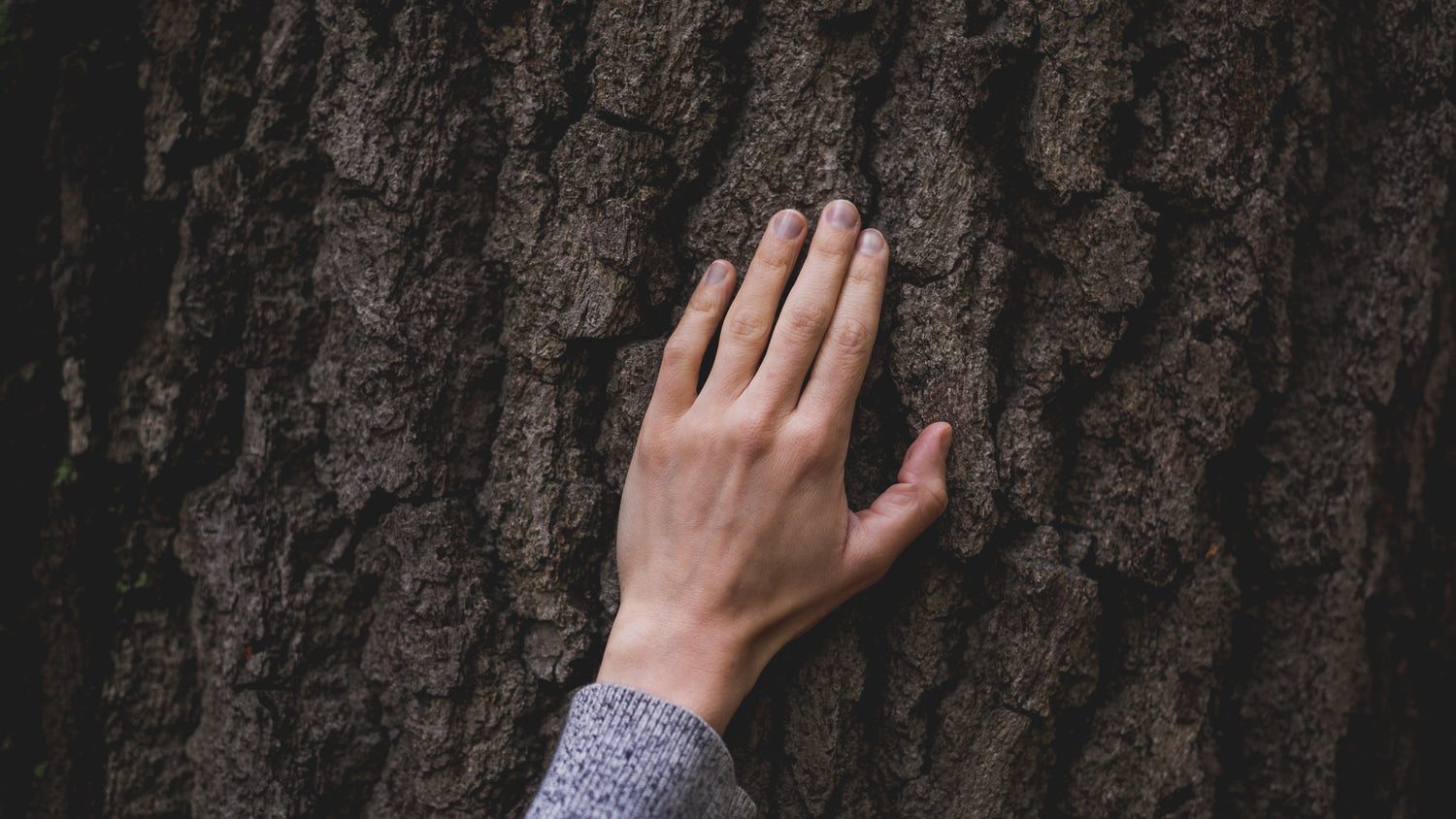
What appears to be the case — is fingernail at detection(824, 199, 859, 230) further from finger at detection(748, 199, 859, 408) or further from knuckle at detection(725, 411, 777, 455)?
knuckle at detection(725, 411, 777, 455)

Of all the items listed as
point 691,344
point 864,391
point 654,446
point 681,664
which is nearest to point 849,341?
point 864,391

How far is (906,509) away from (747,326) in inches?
15.3

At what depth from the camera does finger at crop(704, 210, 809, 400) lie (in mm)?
1209

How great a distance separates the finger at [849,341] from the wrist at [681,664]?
40 centimetres

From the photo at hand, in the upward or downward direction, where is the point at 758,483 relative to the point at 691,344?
downward

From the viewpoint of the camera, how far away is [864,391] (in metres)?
1.29

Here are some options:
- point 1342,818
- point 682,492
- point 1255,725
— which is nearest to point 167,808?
point 682,492

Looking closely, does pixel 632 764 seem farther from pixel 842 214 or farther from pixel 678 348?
pixel 842 214

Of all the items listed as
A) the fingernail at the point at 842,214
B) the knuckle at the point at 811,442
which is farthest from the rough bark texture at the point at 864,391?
the knuckle at the point at 811,442

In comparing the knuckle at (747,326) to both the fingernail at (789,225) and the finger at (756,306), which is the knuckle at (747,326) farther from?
the fingernail at (789,225)

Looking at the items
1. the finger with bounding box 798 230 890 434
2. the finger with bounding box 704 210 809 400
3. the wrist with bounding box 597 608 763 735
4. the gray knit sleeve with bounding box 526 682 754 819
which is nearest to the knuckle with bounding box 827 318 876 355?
the finger with bounding box 798 230 890 434

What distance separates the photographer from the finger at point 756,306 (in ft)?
3.97

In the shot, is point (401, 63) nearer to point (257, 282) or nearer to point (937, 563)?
point (257, 282)

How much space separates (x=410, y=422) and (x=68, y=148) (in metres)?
0.95
